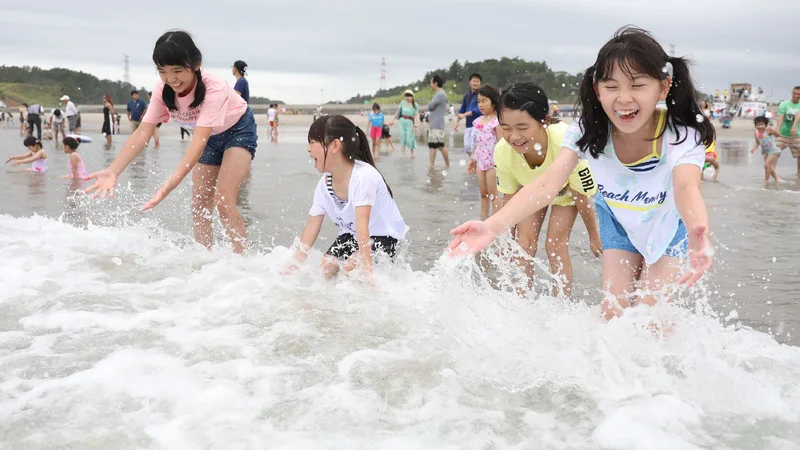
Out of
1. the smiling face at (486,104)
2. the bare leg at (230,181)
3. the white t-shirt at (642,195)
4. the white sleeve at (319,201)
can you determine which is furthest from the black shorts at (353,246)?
the smiling face at (486,104)

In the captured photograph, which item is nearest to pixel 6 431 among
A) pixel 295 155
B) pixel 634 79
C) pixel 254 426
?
pixel 254 426

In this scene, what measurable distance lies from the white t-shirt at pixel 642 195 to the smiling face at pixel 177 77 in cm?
304

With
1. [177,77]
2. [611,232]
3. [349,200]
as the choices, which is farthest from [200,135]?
[611,232]

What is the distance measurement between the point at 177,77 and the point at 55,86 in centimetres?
12139

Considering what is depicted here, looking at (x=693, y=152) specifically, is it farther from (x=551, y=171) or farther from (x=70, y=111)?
(x=70, y=111)

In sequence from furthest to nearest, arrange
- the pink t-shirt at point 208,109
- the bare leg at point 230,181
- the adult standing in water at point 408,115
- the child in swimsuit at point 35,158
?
the adult standing in water at point 408,115 < the child in swimsuit at point 35,158 < the bare leg at point 230,181 < the pink t-shirt at point 208,109

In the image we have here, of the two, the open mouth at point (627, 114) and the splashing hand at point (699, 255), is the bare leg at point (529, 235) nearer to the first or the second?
the open mouth at point (627, 114)

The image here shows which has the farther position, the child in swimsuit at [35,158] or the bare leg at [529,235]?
the child in swimsuit at [35,158]

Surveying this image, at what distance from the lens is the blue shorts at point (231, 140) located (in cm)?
596

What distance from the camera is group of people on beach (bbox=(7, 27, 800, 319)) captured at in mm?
3244

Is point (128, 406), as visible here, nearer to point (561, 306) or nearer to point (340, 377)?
point (340, 377)

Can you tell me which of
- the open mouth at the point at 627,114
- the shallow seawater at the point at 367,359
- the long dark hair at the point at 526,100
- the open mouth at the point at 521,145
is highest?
the long dark hair at the point at 526,100

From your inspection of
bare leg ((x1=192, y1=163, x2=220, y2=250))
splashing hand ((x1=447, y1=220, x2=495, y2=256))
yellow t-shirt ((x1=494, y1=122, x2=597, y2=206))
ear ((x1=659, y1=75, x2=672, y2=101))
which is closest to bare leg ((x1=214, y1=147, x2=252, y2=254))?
bare leg ((x1=192, y1=163, x2=220, y2=250))

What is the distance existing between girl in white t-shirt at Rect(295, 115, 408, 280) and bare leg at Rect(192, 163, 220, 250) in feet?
4.26
